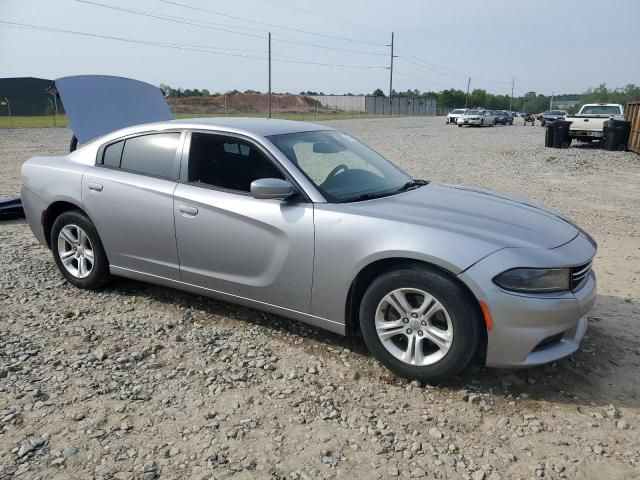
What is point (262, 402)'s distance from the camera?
3174mm

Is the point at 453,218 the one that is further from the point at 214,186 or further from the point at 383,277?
the point at 214,186

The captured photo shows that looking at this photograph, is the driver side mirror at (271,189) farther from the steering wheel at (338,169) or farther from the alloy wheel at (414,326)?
the alloy wheel at (414,326)

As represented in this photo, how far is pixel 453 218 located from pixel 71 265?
3.46m

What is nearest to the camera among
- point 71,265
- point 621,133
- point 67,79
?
point 71,265

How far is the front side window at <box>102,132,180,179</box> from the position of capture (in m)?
4.27

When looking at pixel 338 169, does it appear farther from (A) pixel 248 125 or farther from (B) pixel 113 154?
(B) pixel 113 154

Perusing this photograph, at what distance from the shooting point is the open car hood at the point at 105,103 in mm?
6871

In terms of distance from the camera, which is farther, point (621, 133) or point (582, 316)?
point (621, 133)

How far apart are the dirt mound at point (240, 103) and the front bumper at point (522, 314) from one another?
164ft

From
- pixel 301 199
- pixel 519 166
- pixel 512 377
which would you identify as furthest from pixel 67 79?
pixel 519 166

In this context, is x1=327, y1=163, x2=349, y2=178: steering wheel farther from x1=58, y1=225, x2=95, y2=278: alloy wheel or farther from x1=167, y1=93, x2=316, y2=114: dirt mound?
x1=167, y1=93, x2=316, y2=114: dirt mound

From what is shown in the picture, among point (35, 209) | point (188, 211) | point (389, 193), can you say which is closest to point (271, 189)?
point (188, 211)

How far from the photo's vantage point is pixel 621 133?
18406 mm

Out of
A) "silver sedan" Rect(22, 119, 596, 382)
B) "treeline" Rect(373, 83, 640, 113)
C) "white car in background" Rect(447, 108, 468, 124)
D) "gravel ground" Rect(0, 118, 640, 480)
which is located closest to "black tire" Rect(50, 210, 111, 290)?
"silver sedan" Rect(22, 119, 596, 382)
